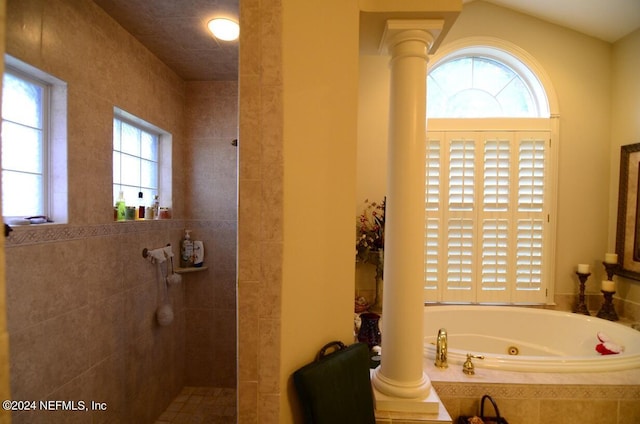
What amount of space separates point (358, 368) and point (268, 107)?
1162 millimetres

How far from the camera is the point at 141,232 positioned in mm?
2170

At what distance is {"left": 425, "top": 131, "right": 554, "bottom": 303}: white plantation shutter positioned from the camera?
8.61 ft

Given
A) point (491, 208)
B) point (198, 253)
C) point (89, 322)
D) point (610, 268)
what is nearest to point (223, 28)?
point (198, 253)

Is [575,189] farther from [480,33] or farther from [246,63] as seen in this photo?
[246,63]

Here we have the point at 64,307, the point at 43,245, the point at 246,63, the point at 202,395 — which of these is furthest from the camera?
the point at 202,395

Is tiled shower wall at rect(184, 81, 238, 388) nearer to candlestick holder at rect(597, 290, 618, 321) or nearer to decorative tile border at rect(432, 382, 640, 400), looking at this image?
decorative tile border at rect(432, 382, 640, 400)

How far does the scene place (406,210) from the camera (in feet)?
4.60

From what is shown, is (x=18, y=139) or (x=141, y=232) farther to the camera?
(x=141, y=232)

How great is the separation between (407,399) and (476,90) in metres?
2.64

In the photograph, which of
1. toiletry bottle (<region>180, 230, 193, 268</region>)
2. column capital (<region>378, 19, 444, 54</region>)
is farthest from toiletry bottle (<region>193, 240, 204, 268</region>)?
column capital (<region>378, 19, 444, 54</region>)

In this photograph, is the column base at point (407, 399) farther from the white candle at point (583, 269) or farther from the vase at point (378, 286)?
the white candle at point (583, 269)

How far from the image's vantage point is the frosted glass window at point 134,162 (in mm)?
2109

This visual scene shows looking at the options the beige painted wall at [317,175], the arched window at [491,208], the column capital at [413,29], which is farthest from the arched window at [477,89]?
the beige painted wall at [317,175]

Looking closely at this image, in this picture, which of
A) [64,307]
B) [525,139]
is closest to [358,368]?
[64,307]
